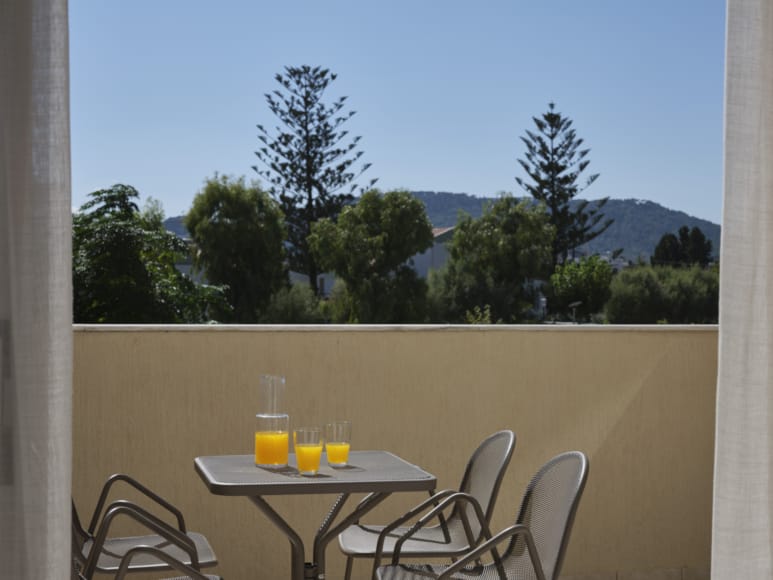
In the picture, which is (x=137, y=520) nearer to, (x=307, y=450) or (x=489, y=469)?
(x=307, y=450)

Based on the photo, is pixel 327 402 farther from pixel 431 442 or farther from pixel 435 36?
pixel 435 36

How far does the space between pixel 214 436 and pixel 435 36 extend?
29717 millimetres

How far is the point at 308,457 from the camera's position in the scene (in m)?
2.83

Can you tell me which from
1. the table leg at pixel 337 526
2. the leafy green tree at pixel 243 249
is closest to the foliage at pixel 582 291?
the leafy green tree at pixel 243 249

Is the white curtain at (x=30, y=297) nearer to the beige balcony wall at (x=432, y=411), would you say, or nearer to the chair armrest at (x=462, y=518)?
the chair armrest at (x=462, y=518)

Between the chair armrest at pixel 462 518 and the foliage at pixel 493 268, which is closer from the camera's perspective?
the chair armrest at pixel 462 518

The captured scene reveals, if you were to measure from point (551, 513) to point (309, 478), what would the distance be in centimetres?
66

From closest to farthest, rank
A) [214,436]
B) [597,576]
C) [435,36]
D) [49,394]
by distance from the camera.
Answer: [49,394], [214,436], [597,576], [435,36]

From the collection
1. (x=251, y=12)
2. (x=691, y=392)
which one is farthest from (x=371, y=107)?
(x=691, y=392)

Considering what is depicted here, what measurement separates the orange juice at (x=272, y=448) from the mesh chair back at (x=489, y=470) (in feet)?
2.06

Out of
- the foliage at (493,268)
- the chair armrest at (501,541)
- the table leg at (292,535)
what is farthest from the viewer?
the foliage at (493,268)

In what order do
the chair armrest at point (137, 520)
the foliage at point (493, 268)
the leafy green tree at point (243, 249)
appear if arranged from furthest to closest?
the foliage at point (493, 268) < the leafy green tree at point (243, 249) < the chair armrest at point (137, 520)

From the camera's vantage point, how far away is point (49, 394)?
52.6 inches

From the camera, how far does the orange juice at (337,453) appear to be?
117 inches
